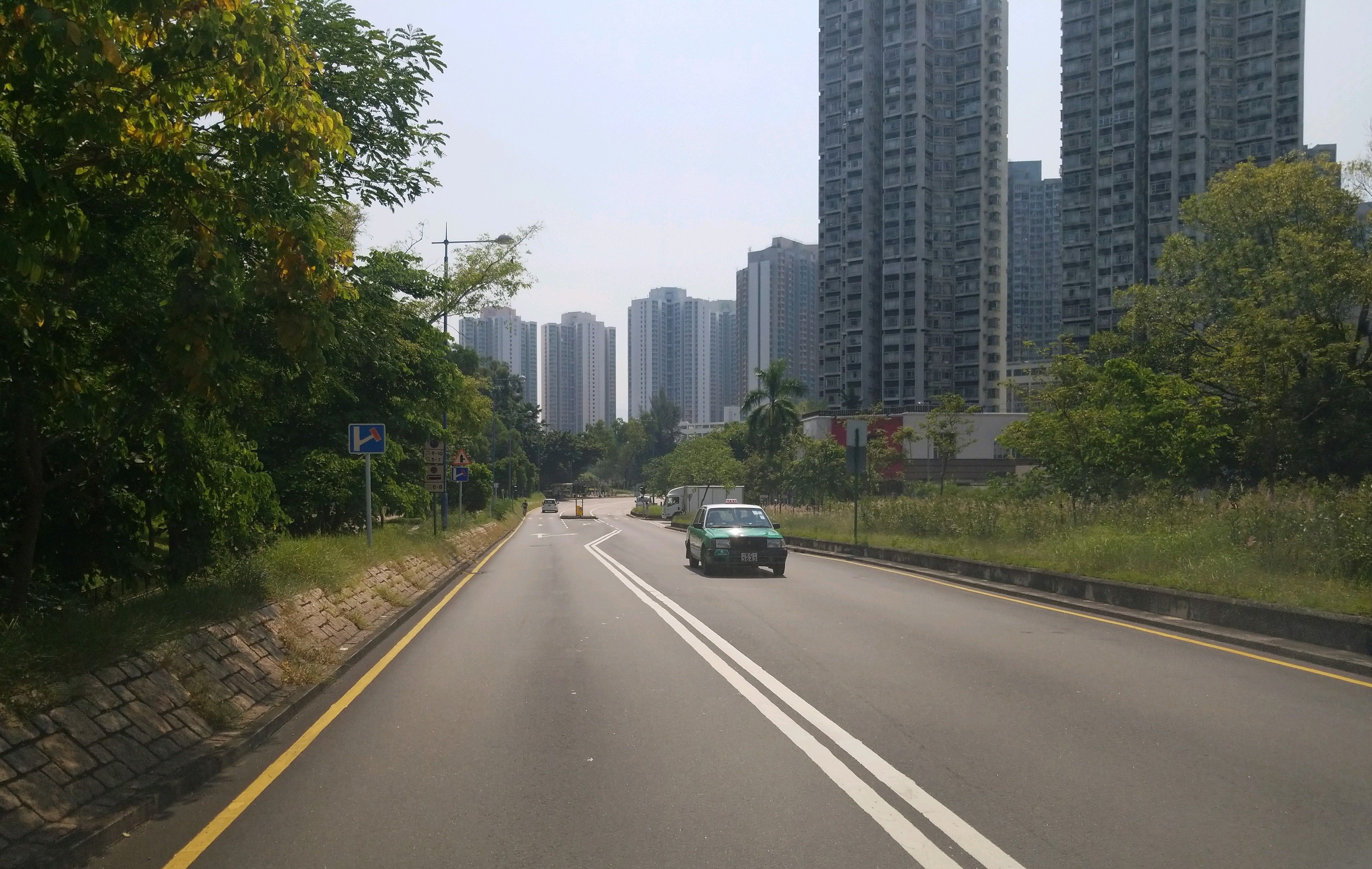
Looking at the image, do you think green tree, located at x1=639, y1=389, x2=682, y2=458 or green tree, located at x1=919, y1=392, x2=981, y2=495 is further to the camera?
green tree, located at x1=639, y1=389, x2=682, y2=458

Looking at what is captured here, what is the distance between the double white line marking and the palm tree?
2554 inches

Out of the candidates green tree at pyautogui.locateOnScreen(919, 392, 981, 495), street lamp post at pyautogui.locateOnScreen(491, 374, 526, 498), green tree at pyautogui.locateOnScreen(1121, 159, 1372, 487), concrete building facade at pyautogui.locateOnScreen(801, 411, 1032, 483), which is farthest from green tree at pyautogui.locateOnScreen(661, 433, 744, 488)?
green tree at pyautogui.locateOnScreen(1121, 159, 1372, 487)

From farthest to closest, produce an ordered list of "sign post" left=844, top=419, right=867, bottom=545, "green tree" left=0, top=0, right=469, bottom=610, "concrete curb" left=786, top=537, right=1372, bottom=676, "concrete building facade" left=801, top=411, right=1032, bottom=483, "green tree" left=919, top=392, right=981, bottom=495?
"concrete building facade" left=801, top=411, right=1032, bottom=483, "green tree" left=919, top=392, right=981, bottom=495, "sign post" left=844, top=419, right=867, bottom=545, "concrete curb" left=786, top=537, right=1372, bottom=676, "green tree" left=0, top=0, right=469, bottom=610

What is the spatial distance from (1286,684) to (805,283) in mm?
163958

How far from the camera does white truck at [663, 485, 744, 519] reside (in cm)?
7369

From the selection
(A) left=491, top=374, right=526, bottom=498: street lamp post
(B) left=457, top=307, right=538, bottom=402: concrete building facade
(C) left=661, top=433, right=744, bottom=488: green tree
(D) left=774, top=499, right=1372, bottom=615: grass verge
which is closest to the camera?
(D) left=774, top=499, right=1372, bottom=615: grass verge

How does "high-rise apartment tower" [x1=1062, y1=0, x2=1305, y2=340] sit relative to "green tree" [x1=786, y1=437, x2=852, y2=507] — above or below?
above

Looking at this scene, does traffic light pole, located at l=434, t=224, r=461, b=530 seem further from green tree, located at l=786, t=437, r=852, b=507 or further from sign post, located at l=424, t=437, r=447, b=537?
green tree, located at l=786, t=437, r=852, b=507

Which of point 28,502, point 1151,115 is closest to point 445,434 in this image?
point 28,502

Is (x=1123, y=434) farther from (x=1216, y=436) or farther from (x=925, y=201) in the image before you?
(x=925, y=201)

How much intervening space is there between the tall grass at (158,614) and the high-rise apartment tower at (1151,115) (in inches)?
3704

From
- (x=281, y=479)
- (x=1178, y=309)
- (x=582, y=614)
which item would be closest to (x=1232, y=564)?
(x=582, y=614)

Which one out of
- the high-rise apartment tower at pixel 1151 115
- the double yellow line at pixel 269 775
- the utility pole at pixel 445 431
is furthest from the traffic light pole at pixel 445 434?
the high-rise apartment tower at pixel 1151 115

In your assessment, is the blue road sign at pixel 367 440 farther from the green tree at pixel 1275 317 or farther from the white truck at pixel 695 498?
the white truck at pixel 695 498
